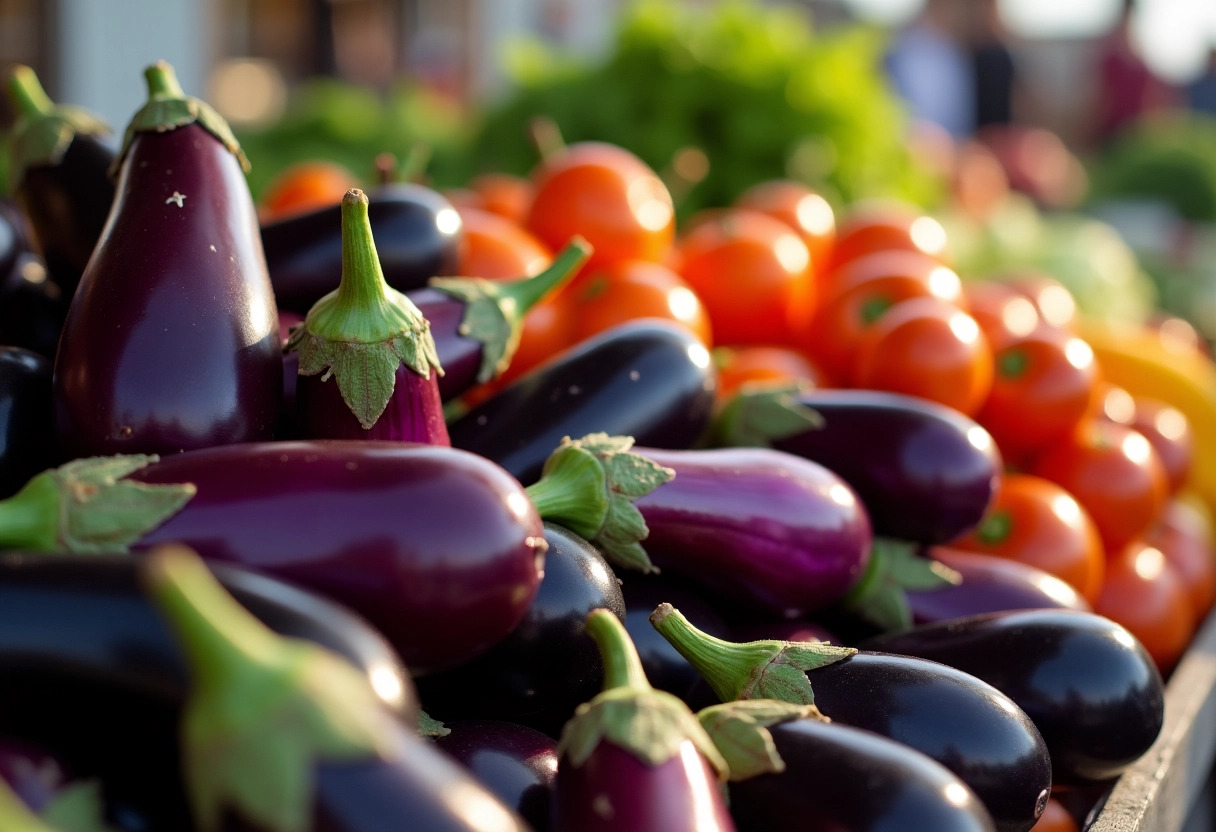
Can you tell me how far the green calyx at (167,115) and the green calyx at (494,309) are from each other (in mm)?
235

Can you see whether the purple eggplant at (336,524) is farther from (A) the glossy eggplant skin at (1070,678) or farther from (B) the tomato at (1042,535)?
(B) the tomato at (1042,535)

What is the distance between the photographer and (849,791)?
71cm

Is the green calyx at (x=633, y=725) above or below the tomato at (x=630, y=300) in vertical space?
above

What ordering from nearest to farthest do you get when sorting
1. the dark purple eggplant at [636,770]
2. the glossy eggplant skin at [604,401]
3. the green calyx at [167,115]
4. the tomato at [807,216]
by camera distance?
the dark purple eggplant at [636,770] → the green calyx at [167,115] → the glossy eggplant skin at [604,401] → the tomato at [807,216]

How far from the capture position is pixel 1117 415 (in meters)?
2.01

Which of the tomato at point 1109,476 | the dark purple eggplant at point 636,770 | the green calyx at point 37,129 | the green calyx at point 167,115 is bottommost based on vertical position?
the tomato at point 1109,476

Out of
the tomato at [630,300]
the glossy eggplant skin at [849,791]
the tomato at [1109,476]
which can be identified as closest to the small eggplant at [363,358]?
the glossy eggplant skin at [849,791]

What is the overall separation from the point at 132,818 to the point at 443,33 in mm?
9758

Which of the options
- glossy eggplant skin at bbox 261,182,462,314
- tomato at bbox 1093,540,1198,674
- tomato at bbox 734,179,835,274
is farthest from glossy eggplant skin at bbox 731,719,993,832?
tomato at bbox 734,179,835,274

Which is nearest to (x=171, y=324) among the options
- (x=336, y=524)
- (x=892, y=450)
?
(x=336, y=524)

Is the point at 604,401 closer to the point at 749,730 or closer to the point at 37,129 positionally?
the point at 749,730

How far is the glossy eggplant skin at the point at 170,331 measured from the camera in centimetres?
79

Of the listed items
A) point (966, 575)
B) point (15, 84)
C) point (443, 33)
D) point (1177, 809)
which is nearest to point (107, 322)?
point (15, 84)

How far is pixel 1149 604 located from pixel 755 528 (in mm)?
922
